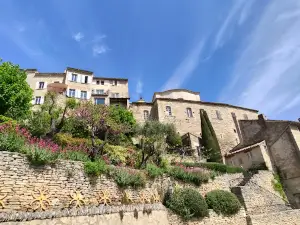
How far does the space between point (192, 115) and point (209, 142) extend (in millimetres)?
6477

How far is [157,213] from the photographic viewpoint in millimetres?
11617

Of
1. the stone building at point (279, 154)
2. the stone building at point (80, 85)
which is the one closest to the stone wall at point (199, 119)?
the stone building at point (279, 154)

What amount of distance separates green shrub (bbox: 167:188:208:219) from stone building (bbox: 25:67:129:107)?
23.2 m

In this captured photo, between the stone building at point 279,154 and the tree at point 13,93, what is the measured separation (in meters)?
26.1

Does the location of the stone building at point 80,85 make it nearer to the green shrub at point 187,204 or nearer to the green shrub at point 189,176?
the green shrub at point 189,176

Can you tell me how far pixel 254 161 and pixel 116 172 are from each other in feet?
66.5

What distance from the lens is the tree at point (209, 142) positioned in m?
28.7

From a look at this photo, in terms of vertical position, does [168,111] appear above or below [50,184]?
above

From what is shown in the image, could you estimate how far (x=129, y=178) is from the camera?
12.0m

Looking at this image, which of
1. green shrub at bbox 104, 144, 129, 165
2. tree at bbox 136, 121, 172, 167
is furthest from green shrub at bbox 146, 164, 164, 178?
green shrub at bbox 104, 144, 129, 165

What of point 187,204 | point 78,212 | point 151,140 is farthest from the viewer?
point 151,140

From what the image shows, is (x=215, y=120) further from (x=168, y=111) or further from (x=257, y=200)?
(x=257, y=200)

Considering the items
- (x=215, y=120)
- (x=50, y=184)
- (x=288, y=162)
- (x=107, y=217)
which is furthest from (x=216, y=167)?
(x=215, y=120)

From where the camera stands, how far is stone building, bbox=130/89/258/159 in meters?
34.4
